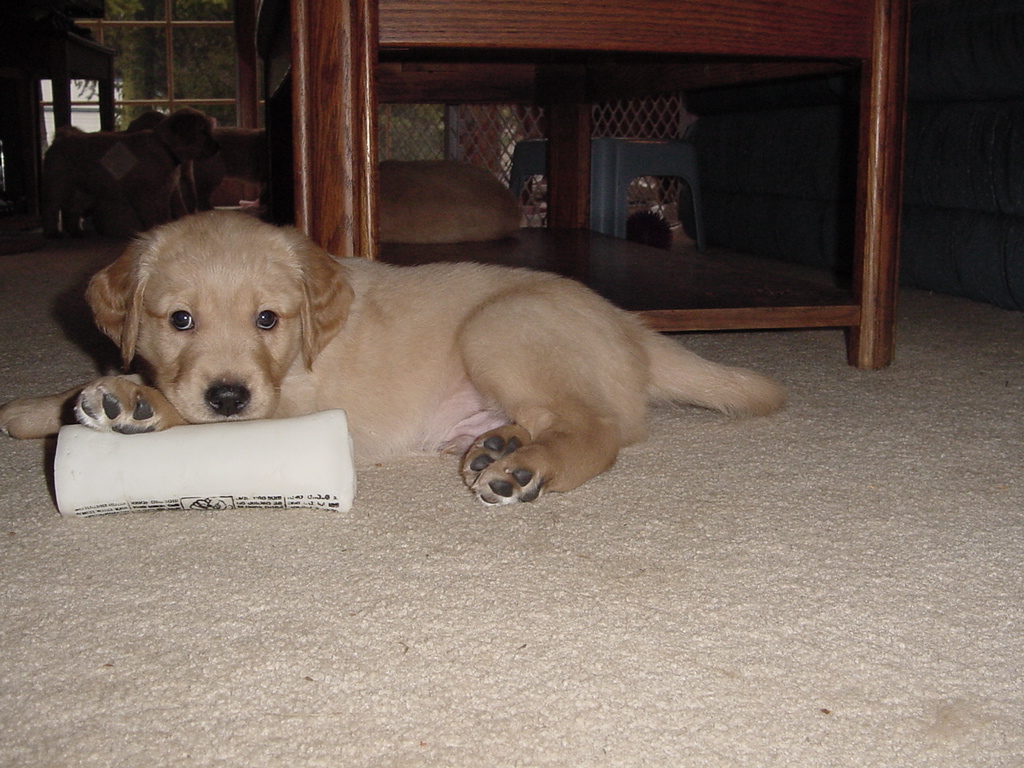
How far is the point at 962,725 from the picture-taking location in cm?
98

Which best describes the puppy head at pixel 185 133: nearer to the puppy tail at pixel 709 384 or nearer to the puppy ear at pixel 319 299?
the puppy ear at pixel 319 299

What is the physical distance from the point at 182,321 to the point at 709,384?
1.13 meters

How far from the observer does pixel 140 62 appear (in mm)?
11016

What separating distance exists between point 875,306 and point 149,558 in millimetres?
2058

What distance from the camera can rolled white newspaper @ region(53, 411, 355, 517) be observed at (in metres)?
1.53

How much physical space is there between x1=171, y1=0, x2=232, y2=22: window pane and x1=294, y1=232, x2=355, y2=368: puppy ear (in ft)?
35.1

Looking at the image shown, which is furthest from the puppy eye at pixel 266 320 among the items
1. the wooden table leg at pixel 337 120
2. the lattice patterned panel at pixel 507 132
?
the lattice patterned panel at pixel 507 132

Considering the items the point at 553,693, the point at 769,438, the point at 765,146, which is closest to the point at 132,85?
the point at 765,146

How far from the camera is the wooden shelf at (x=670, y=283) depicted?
2.60m

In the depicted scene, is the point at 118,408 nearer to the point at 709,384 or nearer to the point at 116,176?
the point at 709,384

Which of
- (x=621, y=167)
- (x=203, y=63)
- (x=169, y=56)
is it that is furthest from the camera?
(x=203, y=63)

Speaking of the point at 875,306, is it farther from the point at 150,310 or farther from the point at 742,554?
the point at 150,310

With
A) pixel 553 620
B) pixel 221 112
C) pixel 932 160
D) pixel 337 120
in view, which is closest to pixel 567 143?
pixel 932 160

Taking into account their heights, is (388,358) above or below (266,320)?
below
